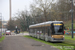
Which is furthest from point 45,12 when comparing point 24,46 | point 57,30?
point 24,46

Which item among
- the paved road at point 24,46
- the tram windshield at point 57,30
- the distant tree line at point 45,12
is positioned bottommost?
the paved road at point 24,46

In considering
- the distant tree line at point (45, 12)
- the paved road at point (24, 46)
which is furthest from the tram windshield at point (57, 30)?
the distant tree line at point (45, 12)

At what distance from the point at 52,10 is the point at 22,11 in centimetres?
710

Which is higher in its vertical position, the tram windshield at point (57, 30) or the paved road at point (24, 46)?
the tram windshield at point (57, 30)

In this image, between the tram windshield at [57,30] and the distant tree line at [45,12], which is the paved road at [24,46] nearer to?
the tram windshield at [57,30]

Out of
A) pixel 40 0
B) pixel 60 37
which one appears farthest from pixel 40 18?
pixel 60 37

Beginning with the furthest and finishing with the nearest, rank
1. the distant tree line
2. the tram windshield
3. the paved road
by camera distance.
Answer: the distant tree line, the tram windshield, the paved road

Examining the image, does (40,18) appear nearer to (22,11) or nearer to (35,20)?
(35,20)

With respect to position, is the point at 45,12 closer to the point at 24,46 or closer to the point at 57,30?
the point at 57,30

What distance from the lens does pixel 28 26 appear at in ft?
154

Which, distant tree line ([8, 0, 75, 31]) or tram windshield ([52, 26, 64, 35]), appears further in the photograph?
distant tree line ([8, 0, 75, 31])

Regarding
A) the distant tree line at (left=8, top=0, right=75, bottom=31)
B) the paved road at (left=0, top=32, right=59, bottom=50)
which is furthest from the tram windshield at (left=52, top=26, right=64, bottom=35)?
the distant tree line at (left=8, top=0, right=75, bottom=31)

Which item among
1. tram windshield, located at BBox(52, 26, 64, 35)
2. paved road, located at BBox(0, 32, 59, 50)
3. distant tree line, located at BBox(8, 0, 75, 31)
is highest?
distant tree line, located at BBox(8, 0, 75, 31)

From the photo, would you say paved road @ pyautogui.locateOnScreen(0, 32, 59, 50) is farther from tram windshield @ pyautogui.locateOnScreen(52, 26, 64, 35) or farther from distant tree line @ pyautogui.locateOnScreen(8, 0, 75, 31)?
distant tree line @ pyautogui.locateOnScreen(8, 0, 75, 31)
